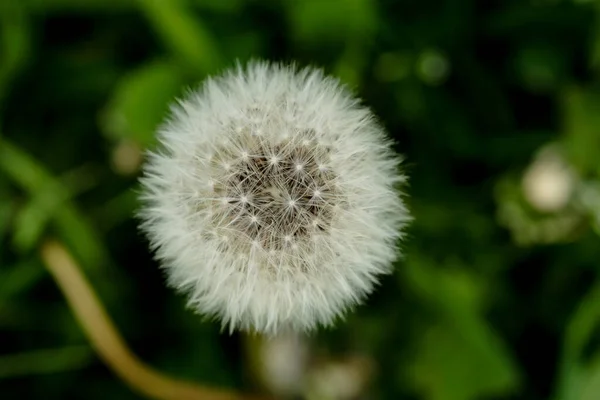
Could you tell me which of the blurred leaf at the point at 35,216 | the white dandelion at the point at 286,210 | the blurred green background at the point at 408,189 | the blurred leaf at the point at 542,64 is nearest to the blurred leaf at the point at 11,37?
the blurred green background at the point at 408,189

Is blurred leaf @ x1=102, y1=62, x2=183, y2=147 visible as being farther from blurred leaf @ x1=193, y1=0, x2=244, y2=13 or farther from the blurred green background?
blurred leaf @ x1=193, y1=0, x2=244, y2=13

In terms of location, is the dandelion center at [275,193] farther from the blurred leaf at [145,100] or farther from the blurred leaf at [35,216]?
the blurred leaf at [35,216]

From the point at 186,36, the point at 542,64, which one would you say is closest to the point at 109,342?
the point at 186,36

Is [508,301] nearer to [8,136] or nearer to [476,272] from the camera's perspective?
[476,272]

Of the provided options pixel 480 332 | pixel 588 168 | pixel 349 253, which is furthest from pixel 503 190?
pixel 349 253

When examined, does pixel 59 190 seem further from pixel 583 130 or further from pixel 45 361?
pixel 583 130

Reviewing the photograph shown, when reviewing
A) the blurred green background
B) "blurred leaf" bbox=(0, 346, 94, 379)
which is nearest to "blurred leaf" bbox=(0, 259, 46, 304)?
the blurred green background
